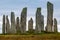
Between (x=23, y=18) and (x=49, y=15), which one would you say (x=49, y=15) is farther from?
(x=23, y=18)

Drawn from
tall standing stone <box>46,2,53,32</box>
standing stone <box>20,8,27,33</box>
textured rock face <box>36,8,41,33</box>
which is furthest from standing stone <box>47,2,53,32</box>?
standing stone <box>20,8,27,33</box>

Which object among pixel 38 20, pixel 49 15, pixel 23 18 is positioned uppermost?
pixel 49 15

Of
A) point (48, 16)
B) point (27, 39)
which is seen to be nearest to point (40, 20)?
point (48, 16)

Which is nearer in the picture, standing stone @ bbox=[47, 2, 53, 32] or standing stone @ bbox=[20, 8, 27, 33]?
standing stone @ bbox=[47, 2, 53, 32]

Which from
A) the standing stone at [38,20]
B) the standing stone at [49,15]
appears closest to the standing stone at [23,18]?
the standing stone at [38,20]

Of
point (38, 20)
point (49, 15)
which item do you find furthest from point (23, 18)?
point (49, 15)

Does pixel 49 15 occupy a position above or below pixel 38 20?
above

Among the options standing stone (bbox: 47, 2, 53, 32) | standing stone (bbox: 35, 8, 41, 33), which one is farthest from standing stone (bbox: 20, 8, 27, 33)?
standing stone (bbox: 47, 2, 53, 32)

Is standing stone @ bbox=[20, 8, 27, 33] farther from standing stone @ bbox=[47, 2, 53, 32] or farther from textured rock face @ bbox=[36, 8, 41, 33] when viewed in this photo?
standing stone @ bbox=[47, 2, 53, 32]

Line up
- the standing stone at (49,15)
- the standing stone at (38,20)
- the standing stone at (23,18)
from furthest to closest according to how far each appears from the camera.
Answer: the standing stone at (23,18) < the standing stone at (49,15) < the standing stone at (38,20)

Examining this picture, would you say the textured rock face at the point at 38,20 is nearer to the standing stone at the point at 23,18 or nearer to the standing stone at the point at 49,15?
the standing stone at the point at 49,15

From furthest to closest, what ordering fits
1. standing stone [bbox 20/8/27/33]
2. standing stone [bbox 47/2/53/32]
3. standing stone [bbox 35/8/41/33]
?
standing stone [bbox 20/8/27/33]
standing stone [bbox 47/2/53/32]
standing stone [bbox 35/8/41/33]

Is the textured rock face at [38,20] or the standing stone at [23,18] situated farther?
the standing stone at [23,18]

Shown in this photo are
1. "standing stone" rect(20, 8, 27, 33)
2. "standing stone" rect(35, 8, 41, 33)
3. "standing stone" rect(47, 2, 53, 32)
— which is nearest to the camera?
"standing stone" rect(35, 8, 41, 33)
